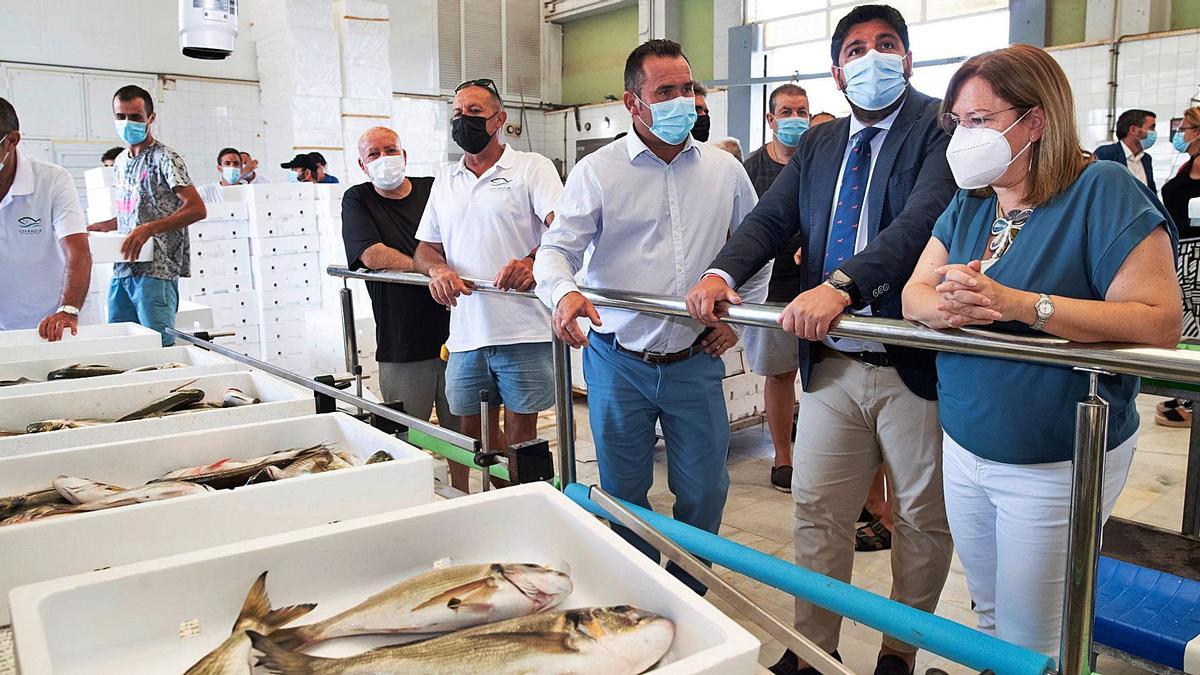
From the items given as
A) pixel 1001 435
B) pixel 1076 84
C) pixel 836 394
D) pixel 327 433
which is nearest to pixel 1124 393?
pixel 1001 435

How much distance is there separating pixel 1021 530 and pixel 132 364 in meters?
2.46

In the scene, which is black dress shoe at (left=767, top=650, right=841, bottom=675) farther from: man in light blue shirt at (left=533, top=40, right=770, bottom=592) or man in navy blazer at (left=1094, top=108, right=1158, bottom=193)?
man in navy blazer at (left=1094, top=108, right=1158, bottom=193)

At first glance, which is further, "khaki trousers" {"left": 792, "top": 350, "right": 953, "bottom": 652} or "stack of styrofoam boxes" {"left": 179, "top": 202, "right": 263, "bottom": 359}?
"stack of styrofoam boxes" {"left": 179, "top": 202, "right": 263, "bottom": 359}

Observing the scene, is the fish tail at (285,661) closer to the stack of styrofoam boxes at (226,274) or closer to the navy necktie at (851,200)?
the navy necktie at (851,200)

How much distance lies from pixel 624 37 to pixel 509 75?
80.2 inches

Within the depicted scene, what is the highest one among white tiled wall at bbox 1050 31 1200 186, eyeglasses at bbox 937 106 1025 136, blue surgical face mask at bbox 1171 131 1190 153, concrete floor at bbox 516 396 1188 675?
white tiled wall at bbox 1050 31 1200 186

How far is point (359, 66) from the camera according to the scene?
8641 millimetres

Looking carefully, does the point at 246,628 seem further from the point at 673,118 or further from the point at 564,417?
the point at 673,118

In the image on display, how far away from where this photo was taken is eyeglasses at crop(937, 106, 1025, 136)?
5.12 ft

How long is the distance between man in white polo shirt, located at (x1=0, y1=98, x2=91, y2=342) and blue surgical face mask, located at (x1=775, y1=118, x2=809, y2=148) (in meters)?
2.93

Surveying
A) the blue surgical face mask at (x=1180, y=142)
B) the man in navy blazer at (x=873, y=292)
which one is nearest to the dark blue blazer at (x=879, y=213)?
the man in navy blazer at (x=873, y=292)

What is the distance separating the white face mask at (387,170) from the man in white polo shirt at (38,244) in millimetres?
1156

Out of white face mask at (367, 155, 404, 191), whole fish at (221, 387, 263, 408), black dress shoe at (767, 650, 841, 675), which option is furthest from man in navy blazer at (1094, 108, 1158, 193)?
whole fish at (221, 387, 263, 408)

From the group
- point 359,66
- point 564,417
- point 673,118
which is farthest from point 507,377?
point 359,66
